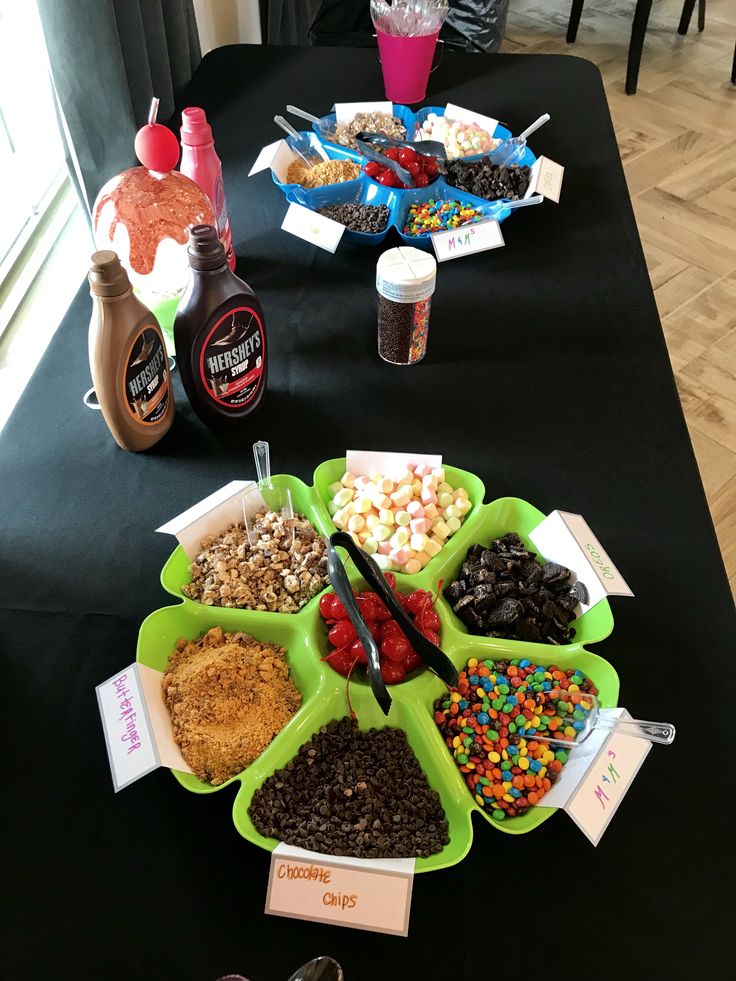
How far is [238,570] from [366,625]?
7.9 inches

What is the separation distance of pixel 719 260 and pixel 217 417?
1.94 m

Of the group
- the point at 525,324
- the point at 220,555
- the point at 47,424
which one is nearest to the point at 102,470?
the point at 47,424

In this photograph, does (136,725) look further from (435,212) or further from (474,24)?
(474,24)

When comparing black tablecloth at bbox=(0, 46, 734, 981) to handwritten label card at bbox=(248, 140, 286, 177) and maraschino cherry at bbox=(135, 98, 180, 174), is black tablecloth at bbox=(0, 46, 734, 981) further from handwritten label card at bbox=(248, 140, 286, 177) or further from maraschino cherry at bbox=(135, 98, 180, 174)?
maraschino cherry at bbox=(135, 98, 180, 174)

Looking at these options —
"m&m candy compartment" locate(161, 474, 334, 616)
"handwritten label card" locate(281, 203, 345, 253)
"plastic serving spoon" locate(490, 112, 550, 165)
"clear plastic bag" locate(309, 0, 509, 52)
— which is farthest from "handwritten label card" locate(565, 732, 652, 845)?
"clear plastic bag" locate(309, 0, 509, 52)

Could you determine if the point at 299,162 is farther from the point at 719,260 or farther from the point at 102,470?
the point at 719,260

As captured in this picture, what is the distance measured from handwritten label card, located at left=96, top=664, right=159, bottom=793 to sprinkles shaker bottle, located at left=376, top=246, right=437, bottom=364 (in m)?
0.61

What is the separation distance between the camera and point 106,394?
3.19 feet

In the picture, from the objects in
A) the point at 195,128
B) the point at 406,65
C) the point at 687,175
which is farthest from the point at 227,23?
the point at 687,175

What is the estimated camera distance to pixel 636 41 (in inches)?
120

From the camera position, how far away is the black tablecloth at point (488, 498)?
667 millimetres

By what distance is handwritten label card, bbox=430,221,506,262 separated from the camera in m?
1.36

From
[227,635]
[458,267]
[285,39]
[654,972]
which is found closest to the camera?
[654,972]

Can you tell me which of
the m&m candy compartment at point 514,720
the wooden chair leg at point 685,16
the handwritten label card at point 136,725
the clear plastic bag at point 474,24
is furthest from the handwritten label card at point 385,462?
the wooden chair leg at point 685,16
